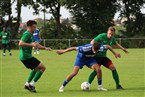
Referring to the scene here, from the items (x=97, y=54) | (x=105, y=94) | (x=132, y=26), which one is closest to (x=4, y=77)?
(x=97, y=54)

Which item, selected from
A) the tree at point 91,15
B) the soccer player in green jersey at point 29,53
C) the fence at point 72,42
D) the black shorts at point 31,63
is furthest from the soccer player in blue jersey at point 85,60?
the tree at point 91,15

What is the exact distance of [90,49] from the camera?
12.5 m

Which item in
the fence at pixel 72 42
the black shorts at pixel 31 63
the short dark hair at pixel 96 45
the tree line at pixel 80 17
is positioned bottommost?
the fence at pixel 72 42

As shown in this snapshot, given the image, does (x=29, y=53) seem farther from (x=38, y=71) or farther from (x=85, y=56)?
(x=85, y=56)

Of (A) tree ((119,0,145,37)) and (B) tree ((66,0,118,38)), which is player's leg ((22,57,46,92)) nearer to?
(B) tree ((66,0,118,38))

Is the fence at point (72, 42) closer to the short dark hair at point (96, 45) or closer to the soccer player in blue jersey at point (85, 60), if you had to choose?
the soccer player in blue jersey at point (85, 60)

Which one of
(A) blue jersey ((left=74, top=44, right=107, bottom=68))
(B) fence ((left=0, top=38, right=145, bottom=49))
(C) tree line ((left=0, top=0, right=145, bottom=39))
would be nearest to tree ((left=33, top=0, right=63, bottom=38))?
(C) tree line ((left=0, top=0, right=145, bottom=39))

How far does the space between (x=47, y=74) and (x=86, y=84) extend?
16.8 ft

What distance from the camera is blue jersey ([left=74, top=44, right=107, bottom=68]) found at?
1256 centimetres

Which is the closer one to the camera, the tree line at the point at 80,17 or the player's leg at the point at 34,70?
the player's leg at the point at 34,70

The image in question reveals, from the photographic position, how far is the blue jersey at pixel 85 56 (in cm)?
1256

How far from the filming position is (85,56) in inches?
500

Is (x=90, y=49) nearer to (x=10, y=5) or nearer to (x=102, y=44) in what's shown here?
(x=102, y=44)

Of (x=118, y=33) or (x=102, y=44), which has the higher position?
(x=102, y=44)
